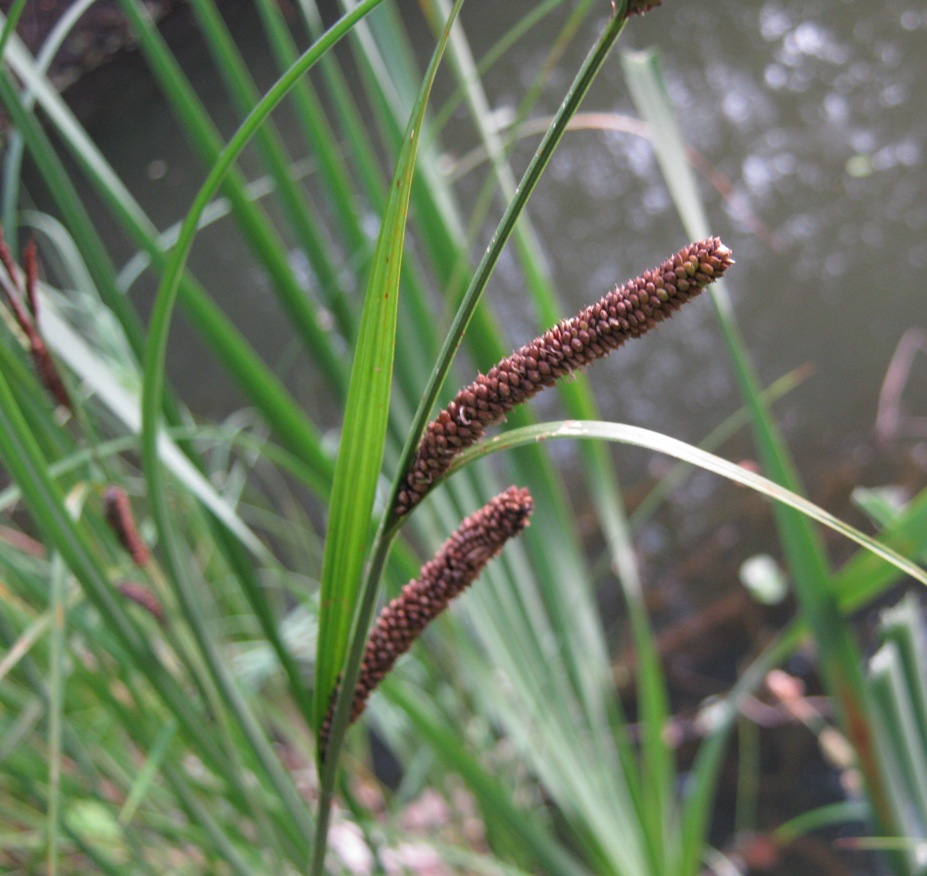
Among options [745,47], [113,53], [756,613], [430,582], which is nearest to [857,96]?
[745,47]

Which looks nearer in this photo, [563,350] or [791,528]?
[563,350]

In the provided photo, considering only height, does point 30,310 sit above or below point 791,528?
Answer: above

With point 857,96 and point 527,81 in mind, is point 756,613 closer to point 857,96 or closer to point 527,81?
point 857,96

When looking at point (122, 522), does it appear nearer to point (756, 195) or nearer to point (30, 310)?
point (30, 310)

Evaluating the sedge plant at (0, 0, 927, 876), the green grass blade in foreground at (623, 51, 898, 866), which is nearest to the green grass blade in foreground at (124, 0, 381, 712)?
the sedge plant at (0, 0, 927, 876)

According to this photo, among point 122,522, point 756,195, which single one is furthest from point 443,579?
point 756,195

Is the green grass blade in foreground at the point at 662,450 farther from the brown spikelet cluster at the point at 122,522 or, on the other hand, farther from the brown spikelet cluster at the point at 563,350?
the brown spikelet cluster at the point at 122,522
